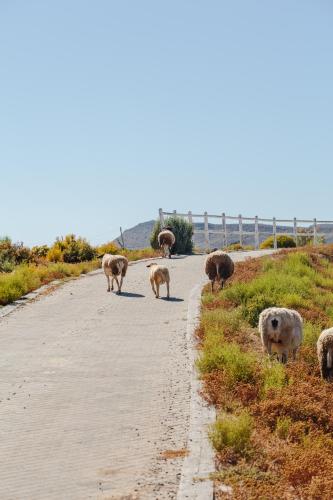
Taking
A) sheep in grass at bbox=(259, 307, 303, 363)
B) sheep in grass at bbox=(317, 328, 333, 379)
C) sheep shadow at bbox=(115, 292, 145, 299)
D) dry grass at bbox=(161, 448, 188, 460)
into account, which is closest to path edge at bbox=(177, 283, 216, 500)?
dry grass at bbox=(161, 448, 188, 460)

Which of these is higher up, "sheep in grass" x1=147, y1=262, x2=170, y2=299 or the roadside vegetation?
"sheep in grass" x1=147, y1=262, x2=170, y2=299

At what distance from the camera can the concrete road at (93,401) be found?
8.36 m

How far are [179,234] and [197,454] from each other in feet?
99.5

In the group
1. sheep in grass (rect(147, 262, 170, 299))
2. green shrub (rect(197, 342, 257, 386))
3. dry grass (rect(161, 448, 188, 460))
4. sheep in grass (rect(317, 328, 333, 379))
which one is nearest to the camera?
dry grass (rect(161, 448, 188, 460))

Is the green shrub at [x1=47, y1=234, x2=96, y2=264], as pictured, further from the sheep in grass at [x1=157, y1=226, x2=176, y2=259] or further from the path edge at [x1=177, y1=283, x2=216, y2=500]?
the path edge at [x1=177, y1=283, x2=216, y2=500]

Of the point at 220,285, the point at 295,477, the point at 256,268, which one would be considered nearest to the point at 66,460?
the point at 295,477

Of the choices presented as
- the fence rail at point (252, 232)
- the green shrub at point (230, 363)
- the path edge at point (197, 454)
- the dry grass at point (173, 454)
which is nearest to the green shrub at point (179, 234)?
the fence rail at point (252, 232)

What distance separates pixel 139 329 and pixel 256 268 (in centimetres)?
1100

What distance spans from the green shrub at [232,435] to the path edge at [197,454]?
0.48ft

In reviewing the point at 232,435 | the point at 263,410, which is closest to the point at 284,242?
the point at 263,410

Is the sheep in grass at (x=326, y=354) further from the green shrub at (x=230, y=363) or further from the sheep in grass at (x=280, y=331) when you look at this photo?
the green shrub at (x=230, y=363)

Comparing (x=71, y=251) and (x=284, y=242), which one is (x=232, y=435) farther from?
(x=284, y=242)

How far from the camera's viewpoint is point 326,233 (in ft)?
169

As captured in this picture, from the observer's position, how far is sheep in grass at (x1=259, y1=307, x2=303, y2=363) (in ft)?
46.2
